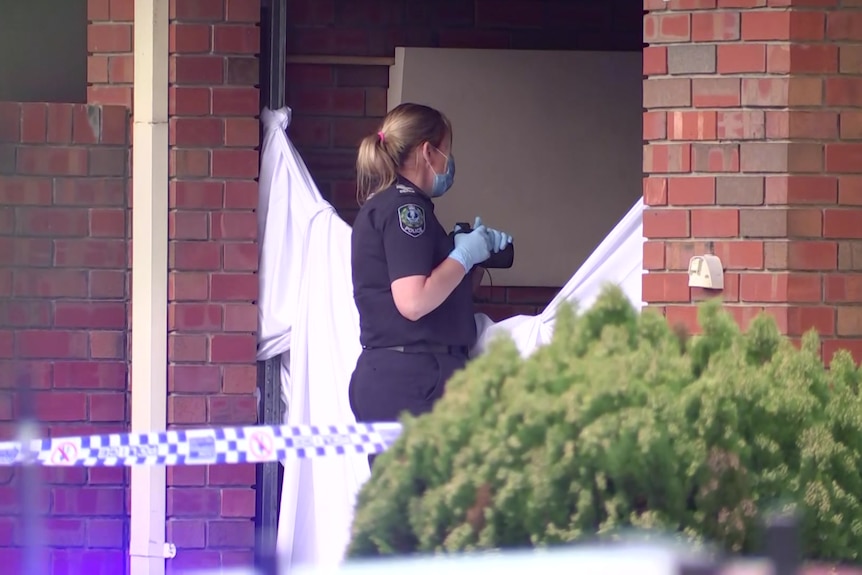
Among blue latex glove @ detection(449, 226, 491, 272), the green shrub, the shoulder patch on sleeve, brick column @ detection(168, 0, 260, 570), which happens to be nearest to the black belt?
blue latex glove @ detection(449, 226, 491, 272)

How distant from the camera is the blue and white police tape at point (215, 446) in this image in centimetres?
379

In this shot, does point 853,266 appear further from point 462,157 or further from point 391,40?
point 391,40

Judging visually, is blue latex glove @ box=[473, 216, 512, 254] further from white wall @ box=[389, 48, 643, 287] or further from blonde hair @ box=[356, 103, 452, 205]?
white wall @ box=[389, 48, 643, 287]

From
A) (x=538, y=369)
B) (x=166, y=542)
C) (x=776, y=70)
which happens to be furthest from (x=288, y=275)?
(x=538, y=369)

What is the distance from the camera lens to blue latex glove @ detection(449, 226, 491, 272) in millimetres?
4469

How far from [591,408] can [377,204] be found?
207 centimetres

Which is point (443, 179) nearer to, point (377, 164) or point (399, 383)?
point (377, 164)

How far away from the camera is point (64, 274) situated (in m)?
5.18

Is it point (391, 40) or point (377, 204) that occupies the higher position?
point (391, 40)

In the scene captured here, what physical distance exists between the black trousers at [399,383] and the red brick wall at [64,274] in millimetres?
1185

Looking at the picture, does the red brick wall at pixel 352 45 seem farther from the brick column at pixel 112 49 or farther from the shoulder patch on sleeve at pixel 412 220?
the shoulder patch on sleeve at pixel 412 220

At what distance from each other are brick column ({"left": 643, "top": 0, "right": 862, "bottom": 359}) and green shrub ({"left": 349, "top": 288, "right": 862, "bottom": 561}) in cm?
157

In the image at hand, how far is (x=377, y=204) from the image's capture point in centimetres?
451

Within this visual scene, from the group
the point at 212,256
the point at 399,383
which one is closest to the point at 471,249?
the point at 399,383
